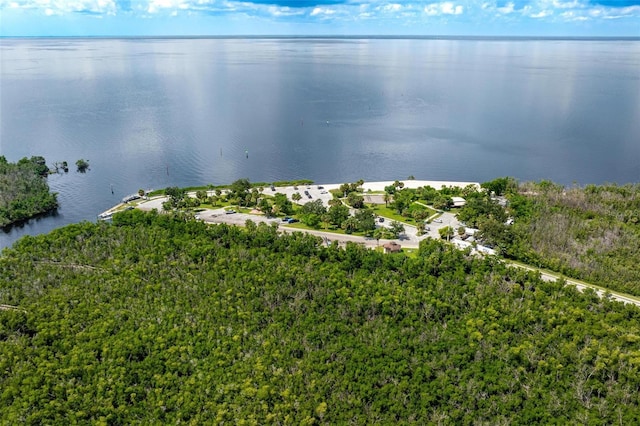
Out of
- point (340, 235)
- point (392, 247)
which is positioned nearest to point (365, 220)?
point (340, 235)

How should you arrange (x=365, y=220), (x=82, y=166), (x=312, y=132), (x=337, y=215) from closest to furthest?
1. (x=365, y=220)
2. (x=337, y=215)
3. (x=82, y=166)
4. (x=312, y=132)

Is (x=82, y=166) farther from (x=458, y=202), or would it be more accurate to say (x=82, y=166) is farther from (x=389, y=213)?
(x=458, y=202)

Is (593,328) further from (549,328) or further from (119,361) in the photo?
(119,361)

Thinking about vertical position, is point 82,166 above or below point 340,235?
above

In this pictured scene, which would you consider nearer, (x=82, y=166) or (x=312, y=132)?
(x=82, y=166)

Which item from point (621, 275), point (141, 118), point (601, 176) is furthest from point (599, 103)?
point (141, 118)

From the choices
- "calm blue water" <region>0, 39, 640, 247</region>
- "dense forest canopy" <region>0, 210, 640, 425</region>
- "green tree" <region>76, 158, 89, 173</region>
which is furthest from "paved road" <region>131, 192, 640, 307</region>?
"green tree" <region>76, 158, 89, 173</region>

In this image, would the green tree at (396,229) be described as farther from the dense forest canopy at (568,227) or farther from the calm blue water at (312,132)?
the calm blue water at (312,132)

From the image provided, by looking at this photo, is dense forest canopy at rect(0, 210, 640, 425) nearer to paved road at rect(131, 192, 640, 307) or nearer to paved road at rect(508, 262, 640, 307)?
paved road at rect(508, 262, 640, 307)
